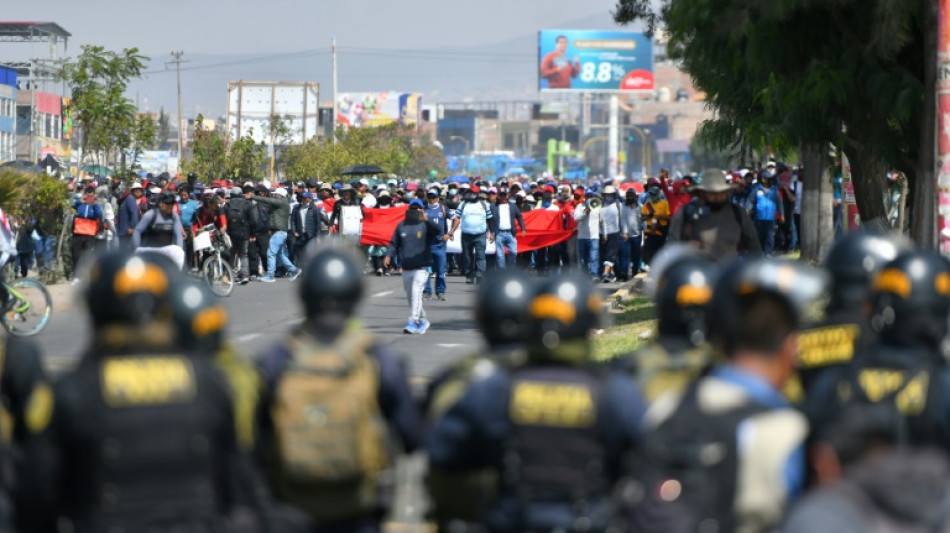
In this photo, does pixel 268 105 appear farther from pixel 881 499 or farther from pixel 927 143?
pixel 881 499

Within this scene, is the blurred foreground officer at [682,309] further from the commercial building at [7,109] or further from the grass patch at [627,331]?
the commercial building at [7,109]

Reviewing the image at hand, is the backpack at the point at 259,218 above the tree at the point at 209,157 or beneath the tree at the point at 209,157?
beneath

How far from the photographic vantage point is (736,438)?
4.46 m

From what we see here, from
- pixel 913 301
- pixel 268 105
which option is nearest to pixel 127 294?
pixel 913 301

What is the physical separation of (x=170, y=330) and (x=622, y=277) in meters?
26.5

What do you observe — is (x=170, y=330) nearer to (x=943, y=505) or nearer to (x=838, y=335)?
(x=943, y=505)

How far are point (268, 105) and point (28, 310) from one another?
1888 inches

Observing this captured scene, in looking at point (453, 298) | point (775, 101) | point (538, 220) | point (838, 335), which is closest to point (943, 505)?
point (838, 335)

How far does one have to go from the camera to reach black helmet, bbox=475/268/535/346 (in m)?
5.52

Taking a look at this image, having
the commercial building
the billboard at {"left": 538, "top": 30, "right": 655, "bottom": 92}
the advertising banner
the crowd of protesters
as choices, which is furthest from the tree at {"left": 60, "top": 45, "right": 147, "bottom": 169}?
the billboard at {"left": 538, "top": 30, "right": 655, "bottom": 92}

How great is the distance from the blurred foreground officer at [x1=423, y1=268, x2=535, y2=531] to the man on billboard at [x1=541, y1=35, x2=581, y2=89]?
437 feet

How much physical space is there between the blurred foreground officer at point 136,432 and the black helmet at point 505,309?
1.06 meters

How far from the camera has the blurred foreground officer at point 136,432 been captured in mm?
4652

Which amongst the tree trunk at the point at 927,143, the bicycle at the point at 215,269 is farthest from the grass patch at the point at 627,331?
the bicycle at the point at 215,269
